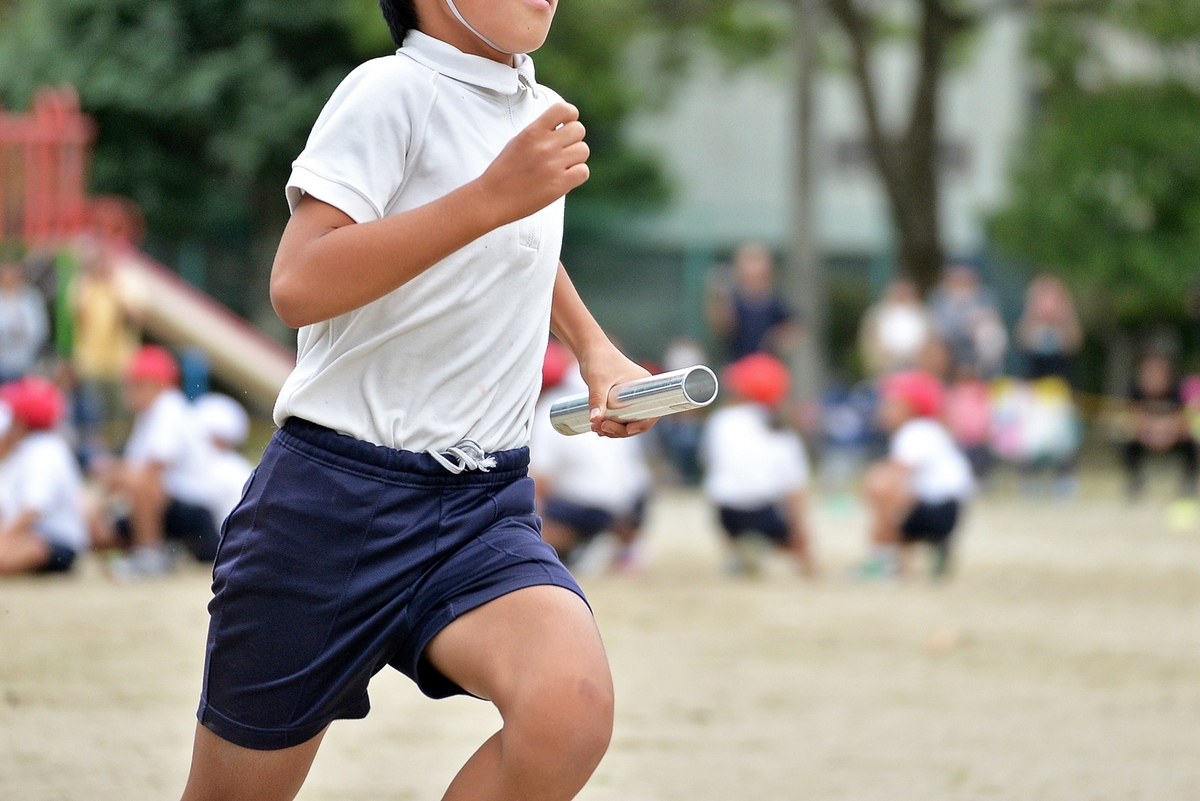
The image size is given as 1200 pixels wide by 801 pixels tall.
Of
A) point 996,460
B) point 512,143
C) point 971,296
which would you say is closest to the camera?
point 512,143

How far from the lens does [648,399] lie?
2.21 m

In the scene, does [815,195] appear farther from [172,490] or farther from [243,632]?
[243,632]

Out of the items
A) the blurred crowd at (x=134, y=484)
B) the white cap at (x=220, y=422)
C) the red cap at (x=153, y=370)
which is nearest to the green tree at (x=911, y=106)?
the white cap at (x=220, y=422)

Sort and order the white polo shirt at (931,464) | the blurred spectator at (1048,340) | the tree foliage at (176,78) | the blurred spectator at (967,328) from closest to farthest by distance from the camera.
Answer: the white polo shirt at (931,464) < the blurred spectator at (967,328) < the blurred spectator at (1048,340) < the tree foliage at (176,78)

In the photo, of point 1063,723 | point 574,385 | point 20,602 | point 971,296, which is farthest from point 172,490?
point 971,296

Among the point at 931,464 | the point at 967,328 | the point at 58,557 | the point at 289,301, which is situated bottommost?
the point at 967,328

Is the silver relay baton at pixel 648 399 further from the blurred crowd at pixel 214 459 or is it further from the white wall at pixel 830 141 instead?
the white wall at pixel 830 141

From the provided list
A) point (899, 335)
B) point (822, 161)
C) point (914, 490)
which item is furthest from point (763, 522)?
point (822, 161)

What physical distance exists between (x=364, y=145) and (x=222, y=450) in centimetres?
695

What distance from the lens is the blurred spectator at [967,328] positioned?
Answer: 14391 mm

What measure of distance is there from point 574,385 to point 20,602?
2951 mm

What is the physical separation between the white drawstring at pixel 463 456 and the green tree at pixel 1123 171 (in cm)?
1599

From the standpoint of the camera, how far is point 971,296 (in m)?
14.6

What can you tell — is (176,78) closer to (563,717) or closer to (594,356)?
(594,356)
